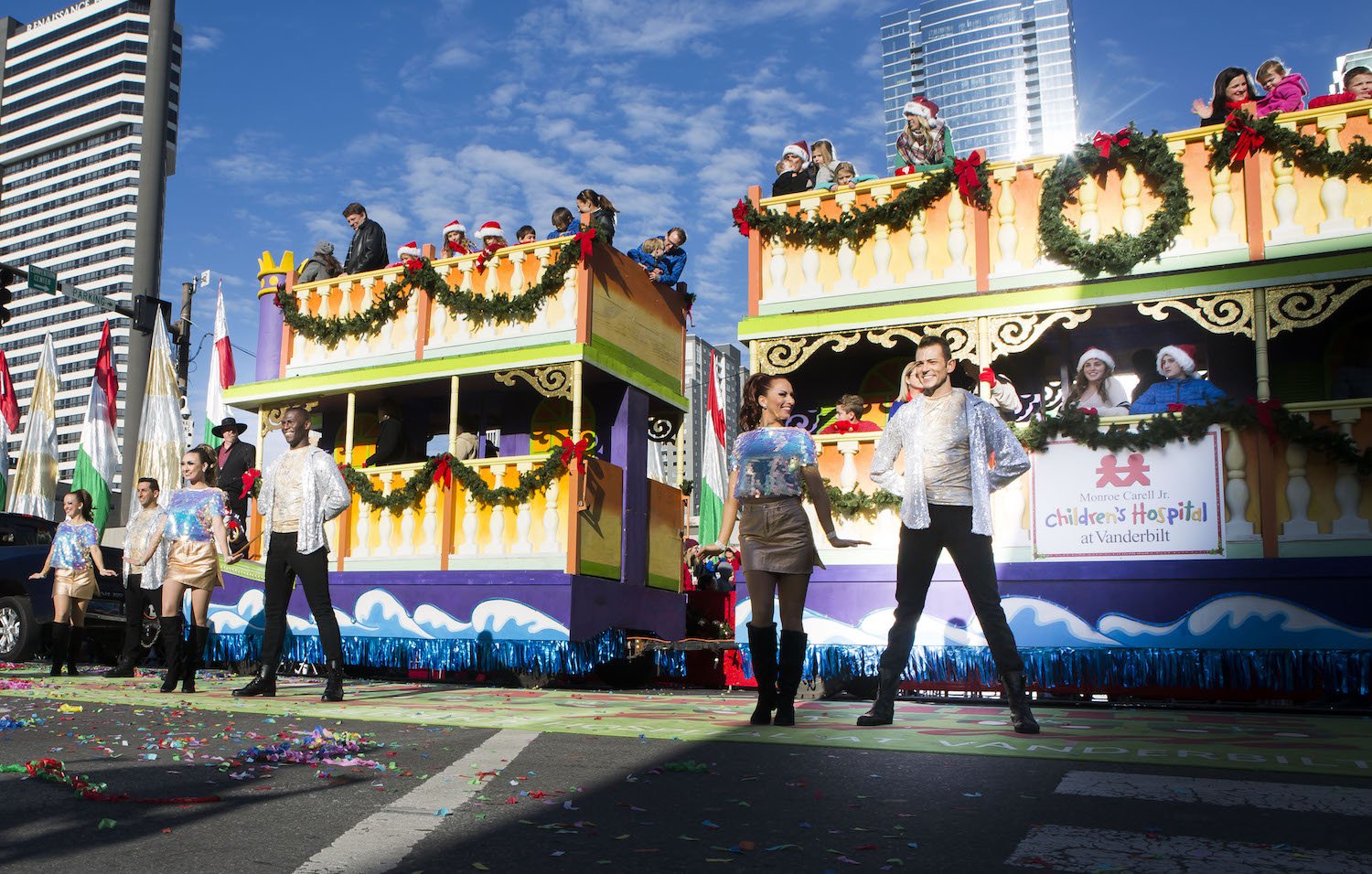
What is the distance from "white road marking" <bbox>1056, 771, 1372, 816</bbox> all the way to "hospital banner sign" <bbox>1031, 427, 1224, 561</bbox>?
243 inches

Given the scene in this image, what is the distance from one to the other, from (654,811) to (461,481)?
10452mm

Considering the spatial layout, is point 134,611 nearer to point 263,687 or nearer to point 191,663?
point 191,663

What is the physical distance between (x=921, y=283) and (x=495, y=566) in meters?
5.49

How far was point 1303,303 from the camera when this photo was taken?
1032 centimetres

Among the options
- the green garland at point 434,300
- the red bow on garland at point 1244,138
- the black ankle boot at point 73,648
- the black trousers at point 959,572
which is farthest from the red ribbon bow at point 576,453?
the black trousers at point 959,572

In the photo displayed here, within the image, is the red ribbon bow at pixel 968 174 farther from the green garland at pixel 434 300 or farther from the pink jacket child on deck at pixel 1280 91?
the green garland at pixel 434 300

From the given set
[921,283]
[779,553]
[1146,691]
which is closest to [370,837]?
[779,553]

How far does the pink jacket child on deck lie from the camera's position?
1078 cm

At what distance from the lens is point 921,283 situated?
1184 cm

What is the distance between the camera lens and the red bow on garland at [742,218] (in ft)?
41.0

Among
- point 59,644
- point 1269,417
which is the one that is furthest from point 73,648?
point 1269,417

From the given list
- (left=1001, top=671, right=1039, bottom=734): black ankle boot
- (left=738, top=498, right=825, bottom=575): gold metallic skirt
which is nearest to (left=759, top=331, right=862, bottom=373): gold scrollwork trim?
(left=738, top=498, right=825, bottom=575): gold metallic skirt

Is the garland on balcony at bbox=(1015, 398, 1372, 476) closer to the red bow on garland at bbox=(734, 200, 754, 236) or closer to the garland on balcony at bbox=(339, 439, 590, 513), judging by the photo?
the red bow on garland at bbox=(734, 200, 754, 236)

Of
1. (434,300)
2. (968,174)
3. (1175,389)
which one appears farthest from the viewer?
(434,300)
